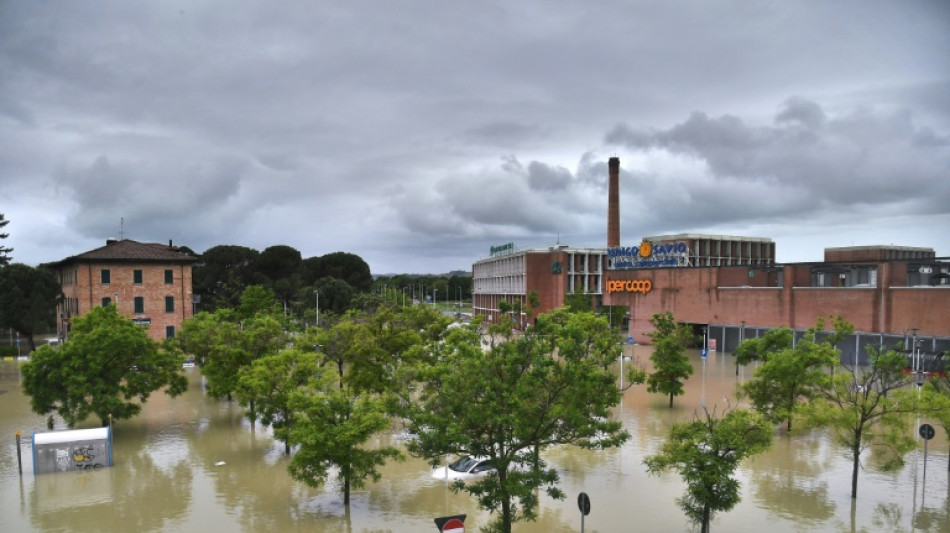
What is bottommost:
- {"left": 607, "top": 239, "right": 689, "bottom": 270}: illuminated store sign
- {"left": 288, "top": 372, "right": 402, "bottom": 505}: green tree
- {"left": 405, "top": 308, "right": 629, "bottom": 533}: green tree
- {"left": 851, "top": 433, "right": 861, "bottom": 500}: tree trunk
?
{"left": 851, "top": 433, "right": 861, "bottom": 500}: tree trunk

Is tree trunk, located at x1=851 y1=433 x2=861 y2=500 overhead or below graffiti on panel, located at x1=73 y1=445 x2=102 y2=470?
overhead

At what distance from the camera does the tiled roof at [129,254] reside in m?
69.1

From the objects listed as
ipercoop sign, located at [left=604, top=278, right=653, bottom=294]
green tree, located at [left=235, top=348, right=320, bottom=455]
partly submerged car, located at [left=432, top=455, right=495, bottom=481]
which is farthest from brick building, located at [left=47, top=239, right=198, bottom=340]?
ipercoop sign, located at [left=604, top=278, right=653, bottom=294]

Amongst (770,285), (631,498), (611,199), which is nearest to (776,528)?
(631,498)

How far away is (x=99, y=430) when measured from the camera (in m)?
28.9

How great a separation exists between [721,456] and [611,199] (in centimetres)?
9366

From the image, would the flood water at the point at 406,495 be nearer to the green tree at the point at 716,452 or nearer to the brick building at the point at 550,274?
the green tree at the point at 716,452

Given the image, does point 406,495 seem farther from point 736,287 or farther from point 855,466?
point 736,287

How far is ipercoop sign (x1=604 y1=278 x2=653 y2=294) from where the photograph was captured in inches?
3268

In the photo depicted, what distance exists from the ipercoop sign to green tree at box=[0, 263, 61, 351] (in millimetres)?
69338

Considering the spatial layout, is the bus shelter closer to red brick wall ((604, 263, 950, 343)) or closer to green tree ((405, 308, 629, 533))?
green tree ((405, 308, 629, 533))

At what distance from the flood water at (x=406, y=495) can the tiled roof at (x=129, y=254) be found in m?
40.2

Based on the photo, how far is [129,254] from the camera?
7044cm

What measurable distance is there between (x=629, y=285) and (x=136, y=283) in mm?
59487
